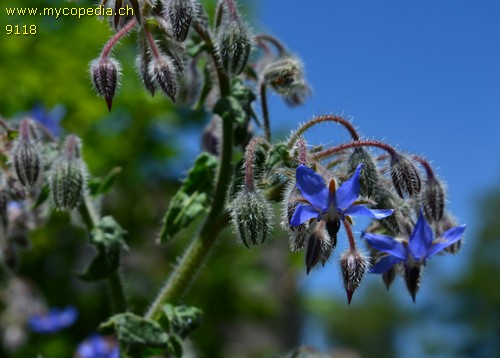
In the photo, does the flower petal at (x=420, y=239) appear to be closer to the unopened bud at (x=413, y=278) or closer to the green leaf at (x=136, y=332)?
the unopened bud at (x=413, y=278)

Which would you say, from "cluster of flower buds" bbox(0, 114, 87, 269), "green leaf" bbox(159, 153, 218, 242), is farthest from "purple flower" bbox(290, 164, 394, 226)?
"cluster of flower buds" bbox(0, 114, 87, 269)

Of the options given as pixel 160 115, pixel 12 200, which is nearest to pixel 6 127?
pixel 12 200

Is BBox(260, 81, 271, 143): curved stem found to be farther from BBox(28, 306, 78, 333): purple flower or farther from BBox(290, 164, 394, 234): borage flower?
BBox(28, 306, 78, 333): purple flower

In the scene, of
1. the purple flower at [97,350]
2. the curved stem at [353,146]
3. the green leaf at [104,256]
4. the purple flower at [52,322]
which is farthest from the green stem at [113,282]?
the purple flower at [52,322]

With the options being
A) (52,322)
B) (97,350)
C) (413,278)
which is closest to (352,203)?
(413,278)

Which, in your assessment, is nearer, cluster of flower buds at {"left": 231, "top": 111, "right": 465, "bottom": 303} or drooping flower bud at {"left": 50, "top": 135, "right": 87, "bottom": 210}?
cluster of flower buds at {"left": 231, "top": 111, "right": 465, "bottom": 303}
